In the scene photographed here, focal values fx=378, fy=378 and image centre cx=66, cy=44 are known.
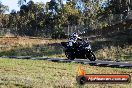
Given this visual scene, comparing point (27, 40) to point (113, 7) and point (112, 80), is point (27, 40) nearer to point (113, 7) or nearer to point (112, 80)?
point (113, 7)

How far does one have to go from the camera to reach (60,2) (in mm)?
111312

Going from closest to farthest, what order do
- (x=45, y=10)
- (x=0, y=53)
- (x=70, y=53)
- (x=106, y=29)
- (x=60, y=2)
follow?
1. (x=70, y=53)
2. (x=0, y=53)
3. (x=106, y=29)
4. (x=60, y=2)
5. (x=45, y=10)

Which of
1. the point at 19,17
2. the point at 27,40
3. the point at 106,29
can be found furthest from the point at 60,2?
the point at 27,40

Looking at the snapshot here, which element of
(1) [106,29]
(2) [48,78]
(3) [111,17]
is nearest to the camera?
(2) [48,78]

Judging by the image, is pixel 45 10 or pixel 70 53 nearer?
pixel 70 53

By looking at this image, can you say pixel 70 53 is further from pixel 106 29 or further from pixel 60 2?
pixel 60 2

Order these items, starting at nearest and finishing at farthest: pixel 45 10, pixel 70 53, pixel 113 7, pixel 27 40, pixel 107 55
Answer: pixel 70 53 < pixel 107 55 < pixel 27 40 < pixel 113 7 < pixel 45 10

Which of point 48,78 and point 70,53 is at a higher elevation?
point 70,53

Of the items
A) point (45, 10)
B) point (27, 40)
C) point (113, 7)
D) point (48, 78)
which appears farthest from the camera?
point (45, 10)

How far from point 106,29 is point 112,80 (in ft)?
207

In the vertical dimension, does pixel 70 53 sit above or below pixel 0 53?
above

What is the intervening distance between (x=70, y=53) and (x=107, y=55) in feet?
77.0

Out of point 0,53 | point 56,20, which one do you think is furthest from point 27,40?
point 56,20

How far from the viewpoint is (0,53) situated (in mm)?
45812
